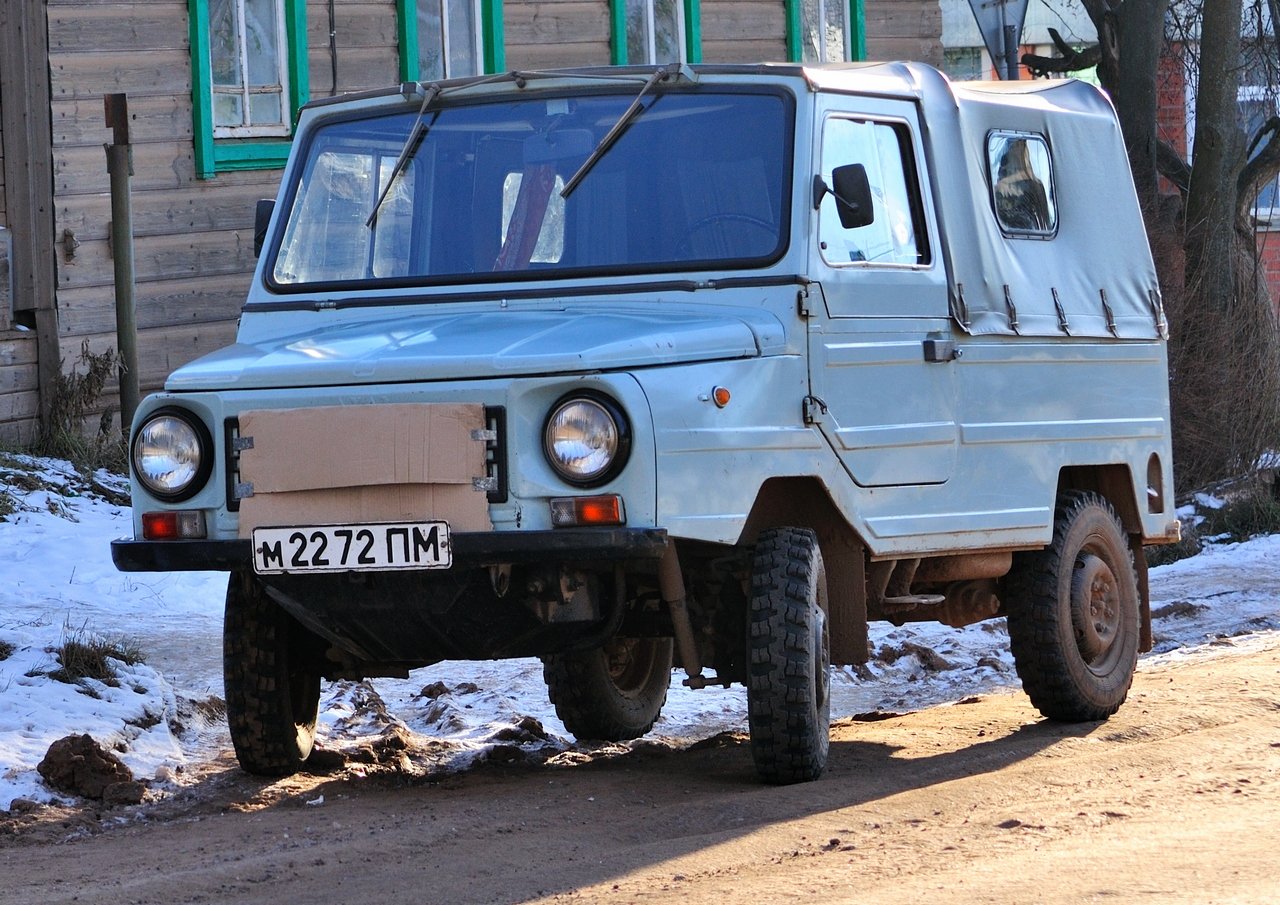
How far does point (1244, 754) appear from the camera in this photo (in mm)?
6469

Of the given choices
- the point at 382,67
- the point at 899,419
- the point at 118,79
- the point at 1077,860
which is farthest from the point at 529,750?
the point at 382,67

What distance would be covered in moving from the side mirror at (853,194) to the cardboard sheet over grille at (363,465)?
4.75ft

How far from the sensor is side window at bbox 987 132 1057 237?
7.46 meters

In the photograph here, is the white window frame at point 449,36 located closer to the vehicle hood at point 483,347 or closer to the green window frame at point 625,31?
the green window frame at point 625,31

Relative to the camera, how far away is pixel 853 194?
6266 mm

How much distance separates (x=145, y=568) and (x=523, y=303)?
4.45 feet


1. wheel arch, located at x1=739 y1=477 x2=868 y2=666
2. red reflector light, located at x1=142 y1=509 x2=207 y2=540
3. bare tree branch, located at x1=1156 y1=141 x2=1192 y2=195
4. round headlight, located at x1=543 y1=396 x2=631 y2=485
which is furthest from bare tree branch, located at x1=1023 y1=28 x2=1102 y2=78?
red reflector light, located at x1=142 y1=509 x2=207 y2=540

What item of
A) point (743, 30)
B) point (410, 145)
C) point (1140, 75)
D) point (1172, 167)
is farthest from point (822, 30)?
point (410, 145)

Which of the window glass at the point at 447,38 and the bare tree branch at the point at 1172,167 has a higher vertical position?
the window glass at the point at 447,38

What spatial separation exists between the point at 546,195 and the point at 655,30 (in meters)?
10.0

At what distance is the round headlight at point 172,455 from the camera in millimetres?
5809

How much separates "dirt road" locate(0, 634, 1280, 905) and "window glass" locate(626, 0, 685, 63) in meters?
9.64

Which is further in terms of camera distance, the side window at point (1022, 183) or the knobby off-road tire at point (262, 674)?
the side window at point (1022, 183)

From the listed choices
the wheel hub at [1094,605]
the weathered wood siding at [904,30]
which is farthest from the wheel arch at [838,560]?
the weathered wood siding at [904,30]
